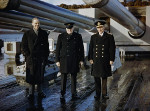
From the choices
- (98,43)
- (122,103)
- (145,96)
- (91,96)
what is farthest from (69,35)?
(145,96)

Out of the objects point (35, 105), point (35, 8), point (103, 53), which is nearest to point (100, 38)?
point (103, 53)

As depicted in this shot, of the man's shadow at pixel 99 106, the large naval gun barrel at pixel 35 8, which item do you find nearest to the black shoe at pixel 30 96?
the man's shadow at pixel 99 106

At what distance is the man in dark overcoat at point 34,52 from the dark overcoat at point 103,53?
0.90m

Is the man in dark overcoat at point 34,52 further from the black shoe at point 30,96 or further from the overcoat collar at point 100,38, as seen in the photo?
the overcoat collar at point 100,38

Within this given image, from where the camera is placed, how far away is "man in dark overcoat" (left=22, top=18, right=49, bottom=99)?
3682mm

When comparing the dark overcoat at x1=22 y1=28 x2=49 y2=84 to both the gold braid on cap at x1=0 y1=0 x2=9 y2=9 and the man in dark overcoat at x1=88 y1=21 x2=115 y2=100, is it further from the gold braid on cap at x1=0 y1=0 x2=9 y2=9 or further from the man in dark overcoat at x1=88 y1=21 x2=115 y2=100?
the man in dark overcoat at x1=88 y1=21 x2=115 y2=100

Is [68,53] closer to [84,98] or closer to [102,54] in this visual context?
[102,54]

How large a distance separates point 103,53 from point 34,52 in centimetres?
119

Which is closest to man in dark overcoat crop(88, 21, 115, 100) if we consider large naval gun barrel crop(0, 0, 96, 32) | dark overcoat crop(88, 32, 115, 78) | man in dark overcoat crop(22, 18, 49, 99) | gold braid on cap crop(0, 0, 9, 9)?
dark overcoat crop(88, 32, 115, 78)

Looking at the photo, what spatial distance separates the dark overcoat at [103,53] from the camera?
3.79 m

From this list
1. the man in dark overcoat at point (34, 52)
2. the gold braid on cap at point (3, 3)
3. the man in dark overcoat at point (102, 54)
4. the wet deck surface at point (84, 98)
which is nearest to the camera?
the gold braid on cap at point (3, 3)

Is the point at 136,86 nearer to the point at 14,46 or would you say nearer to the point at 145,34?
the point at 14,46

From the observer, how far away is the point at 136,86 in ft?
15.5

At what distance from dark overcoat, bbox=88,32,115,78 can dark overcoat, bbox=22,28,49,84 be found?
2.94ft
